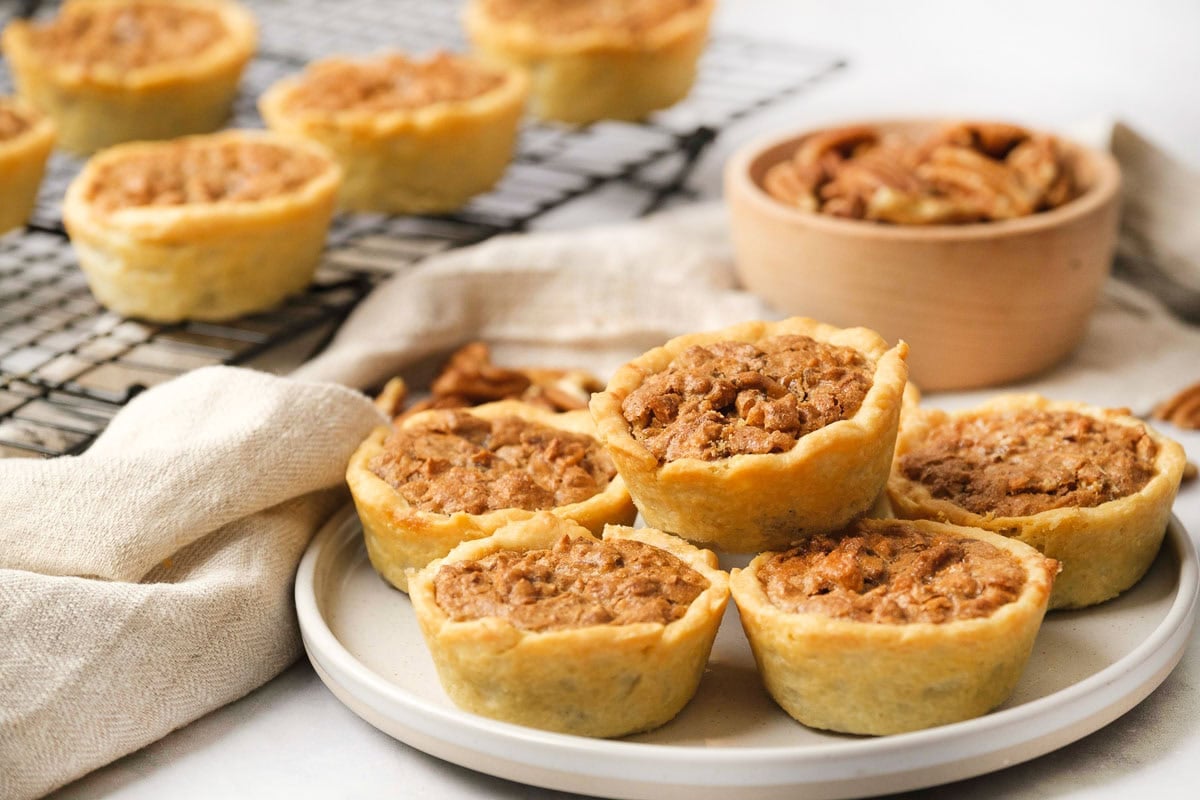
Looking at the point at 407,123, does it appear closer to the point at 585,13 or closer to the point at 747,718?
the point at 585,13

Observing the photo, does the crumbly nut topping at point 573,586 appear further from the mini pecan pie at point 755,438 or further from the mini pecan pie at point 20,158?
the mini pecan pie at point 20,158

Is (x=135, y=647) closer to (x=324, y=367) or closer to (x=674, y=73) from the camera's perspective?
(x=324, y=367)

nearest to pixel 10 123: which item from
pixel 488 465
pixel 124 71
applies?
pixel 124 71

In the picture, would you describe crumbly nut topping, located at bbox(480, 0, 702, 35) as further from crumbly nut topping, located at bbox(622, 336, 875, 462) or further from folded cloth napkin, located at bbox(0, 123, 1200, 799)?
crumbly nut topping, located at bbox(622, 336, 875, 462)

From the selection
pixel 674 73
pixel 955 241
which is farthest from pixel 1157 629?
pixel 674 73

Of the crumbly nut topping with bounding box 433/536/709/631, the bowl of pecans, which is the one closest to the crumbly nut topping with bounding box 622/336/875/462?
the crumbly nut topping with bounding box 433/536/709/631

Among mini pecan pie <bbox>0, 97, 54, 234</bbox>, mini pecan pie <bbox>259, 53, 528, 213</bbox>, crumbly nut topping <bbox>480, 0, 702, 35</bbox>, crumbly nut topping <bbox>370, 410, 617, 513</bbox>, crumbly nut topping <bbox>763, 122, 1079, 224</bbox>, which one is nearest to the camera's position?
crumbly nut topping <bbox>370, 410, 617, 513</bbox>
